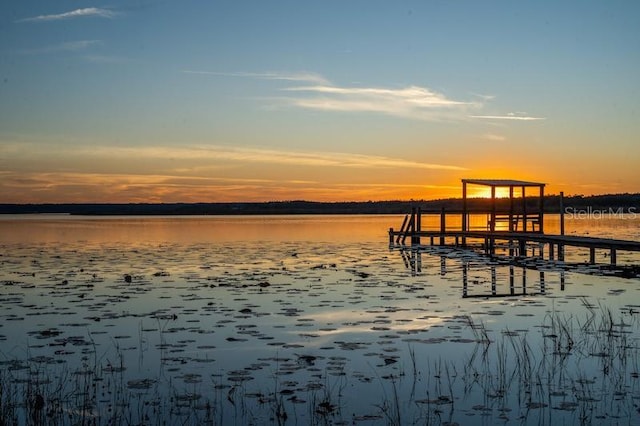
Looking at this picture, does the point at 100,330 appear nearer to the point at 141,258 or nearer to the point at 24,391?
the point at 24,391

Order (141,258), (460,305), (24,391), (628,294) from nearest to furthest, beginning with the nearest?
1. (24,391)
2. (460,305)
3. (628,294)
4. (141,258)

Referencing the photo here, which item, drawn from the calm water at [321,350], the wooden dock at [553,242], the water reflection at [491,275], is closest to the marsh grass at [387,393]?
the calm water at [321,350]

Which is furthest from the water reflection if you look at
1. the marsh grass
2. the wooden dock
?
the marsh grass

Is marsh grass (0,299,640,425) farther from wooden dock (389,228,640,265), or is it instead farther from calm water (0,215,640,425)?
wooden dock (389,228,640,265)

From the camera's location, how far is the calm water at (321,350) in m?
8.27

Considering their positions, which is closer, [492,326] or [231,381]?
[231,381]

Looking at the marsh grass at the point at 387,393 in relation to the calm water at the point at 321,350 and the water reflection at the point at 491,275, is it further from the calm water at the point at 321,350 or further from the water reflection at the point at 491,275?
the water reflection at the point at 491,275

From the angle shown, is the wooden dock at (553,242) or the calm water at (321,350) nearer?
the calm water at (321,350)

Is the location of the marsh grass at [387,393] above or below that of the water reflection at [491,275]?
above

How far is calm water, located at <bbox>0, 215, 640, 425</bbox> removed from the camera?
8266mm

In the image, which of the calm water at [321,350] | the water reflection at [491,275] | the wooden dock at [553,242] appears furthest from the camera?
the wooden dock at [553,242]

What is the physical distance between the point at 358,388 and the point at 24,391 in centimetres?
421

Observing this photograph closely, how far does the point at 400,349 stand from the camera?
11.4 m

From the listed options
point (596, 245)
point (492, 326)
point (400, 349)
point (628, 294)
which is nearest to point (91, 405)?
point (400, 349)
